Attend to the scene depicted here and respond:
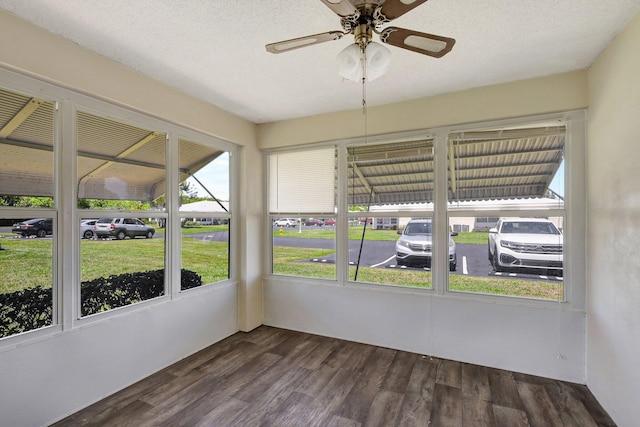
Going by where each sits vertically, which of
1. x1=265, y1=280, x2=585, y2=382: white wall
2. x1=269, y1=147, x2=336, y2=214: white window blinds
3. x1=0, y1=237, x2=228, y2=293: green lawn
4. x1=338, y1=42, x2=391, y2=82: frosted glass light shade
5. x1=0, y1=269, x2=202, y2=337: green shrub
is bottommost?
x1=265, y1=280, x2=585, y2=382: white wall

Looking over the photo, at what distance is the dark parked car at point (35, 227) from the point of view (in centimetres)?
203

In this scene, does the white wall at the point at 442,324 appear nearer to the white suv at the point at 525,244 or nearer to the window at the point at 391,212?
the window at the point at 391,212

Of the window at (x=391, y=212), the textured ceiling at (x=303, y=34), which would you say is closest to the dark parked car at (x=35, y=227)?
the textured ceiling at (x=303, y=34)

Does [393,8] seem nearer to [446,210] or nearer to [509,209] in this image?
[446,210]

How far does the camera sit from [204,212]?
3398 mm

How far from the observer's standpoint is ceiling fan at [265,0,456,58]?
1.35 m

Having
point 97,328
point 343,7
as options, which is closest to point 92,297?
point 97,328

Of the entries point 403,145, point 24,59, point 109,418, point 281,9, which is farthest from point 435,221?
point 24,59

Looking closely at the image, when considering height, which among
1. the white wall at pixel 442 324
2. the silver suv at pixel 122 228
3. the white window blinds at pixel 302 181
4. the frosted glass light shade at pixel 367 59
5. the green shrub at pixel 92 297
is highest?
the frosted glass light shade at pixel 367 59

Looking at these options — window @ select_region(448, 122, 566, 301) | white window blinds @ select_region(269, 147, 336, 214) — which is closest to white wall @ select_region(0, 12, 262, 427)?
white window blinds @ select_region(269, 147, 336, 214)

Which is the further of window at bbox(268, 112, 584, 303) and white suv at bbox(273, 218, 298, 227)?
white suv at bbox(273, 218, 298, 227)

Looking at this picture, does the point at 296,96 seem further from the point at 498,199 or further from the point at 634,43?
the point at 634,43

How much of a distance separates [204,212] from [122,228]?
0.88 metres

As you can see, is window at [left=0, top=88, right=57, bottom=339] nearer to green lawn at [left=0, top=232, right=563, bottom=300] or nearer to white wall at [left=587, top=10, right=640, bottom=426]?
green lawn at [left=0, top=232, right=563, bottom=300]
